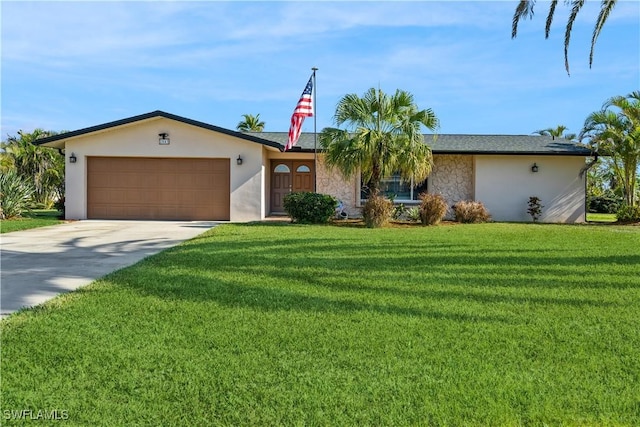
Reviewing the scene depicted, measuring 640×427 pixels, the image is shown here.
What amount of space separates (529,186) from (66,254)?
1616cm

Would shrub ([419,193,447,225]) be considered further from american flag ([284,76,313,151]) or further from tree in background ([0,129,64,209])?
tree in background ([0,129,64,209])

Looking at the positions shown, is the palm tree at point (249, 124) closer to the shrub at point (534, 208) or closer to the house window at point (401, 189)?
the house window at point (401, 189)

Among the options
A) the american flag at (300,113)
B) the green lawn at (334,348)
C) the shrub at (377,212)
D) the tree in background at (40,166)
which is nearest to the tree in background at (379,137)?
the shrub at (377,212)

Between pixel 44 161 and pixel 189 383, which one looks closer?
pixel 189 383

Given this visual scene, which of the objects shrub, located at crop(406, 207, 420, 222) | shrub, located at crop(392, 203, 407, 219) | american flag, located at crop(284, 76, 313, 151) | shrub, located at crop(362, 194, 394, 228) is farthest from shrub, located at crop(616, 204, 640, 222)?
american flag, located at crop(284, 76, 313, 151)

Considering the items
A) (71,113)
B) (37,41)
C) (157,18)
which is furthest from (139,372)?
(71,113)

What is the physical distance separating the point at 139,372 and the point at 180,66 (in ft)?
60.5

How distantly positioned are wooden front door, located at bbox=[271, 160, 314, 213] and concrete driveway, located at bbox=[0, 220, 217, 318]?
6046mm

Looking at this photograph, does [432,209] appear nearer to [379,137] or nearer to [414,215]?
[414,215]

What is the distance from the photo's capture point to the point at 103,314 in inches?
187

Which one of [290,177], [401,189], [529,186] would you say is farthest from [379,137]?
[529,186]

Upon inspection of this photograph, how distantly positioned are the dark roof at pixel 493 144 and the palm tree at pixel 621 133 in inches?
29.7

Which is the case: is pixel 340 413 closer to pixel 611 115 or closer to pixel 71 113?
pixel 611 115

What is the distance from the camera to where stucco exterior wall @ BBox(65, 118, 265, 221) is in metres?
17.4
